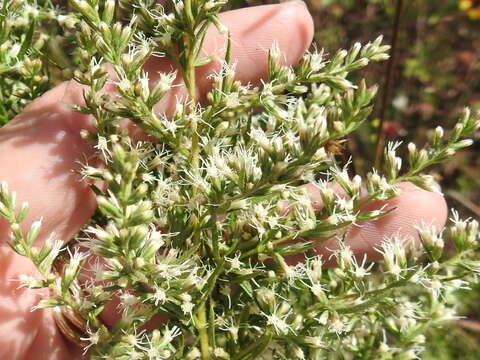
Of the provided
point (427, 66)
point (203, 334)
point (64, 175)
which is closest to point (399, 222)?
point (203, 334)

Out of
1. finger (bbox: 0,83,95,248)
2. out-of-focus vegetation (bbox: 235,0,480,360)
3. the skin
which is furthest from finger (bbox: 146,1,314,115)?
out-of-focus vegetation (bbox: 235,0,480,360)

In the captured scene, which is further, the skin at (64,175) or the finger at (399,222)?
the finger at (399,222)

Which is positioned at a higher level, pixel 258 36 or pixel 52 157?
pixel 258 36

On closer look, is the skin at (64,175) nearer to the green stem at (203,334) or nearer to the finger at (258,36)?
the finger at (258,36)

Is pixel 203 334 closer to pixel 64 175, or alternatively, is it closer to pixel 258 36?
pixel 64 175

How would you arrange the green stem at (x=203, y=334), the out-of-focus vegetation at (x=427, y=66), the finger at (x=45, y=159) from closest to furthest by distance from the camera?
1. the green stem at (x=203, y=334)
2. the finger at (x=45, y=159)
3. the out-of-focus vegetation at (x=427, y=66)

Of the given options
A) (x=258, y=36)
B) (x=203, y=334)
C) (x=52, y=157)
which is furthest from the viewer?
(x=258, y=36)

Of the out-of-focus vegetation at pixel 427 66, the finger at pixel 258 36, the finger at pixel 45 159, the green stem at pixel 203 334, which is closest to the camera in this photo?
the green stem at pixel 203 334

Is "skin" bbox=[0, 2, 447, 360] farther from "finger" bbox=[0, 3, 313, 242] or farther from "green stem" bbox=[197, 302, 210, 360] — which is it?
"green stem" bbox=[197, 302, 210, 360]

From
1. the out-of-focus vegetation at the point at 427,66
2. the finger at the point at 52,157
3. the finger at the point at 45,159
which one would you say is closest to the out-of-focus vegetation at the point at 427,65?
the out-of-focus vegetation at the point at 427,66
